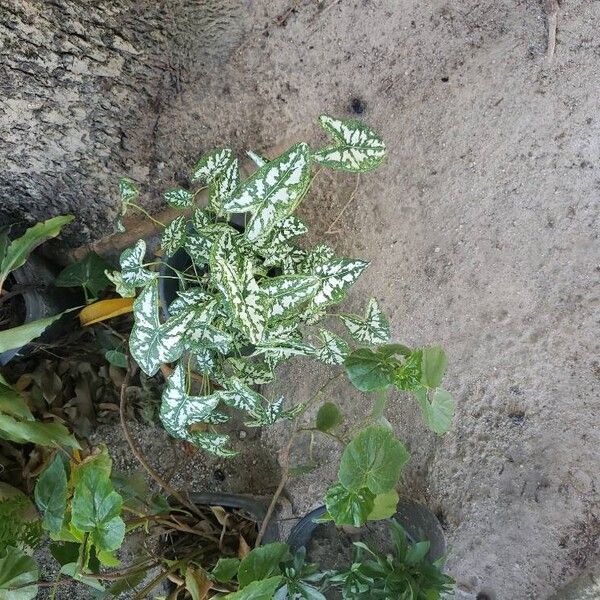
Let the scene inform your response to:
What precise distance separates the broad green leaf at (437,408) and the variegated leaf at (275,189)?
386mm

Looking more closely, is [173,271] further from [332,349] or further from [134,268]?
[332,349]

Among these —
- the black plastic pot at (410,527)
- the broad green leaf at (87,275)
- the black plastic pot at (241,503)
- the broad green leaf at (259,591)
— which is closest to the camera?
the broad green leaf at (259,591)

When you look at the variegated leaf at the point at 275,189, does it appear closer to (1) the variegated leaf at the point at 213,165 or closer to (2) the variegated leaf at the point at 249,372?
(1) the variegated leaf at the point at 213,165

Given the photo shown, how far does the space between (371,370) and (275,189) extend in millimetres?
367

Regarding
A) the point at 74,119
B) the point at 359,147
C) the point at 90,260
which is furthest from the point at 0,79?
the point at 359,147

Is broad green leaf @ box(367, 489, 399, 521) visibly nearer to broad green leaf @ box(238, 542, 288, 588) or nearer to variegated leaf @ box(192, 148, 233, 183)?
broad green leaf @ box(238, 542, 288, 588)

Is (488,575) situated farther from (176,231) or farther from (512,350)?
(176,231)

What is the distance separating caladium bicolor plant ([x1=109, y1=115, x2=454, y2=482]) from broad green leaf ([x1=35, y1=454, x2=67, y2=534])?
209mm

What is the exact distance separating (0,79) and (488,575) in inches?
58.4

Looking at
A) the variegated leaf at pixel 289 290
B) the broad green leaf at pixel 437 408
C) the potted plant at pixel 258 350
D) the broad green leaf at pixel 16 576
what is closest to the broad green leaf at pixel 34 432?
the potted plant at pixel 258 350

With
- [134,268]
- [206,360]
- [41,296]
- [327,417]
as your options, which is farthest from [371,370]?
A: [41,296]

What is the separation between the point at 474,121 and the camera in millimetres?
1457

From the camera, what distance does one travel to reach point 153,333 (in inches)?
47.3

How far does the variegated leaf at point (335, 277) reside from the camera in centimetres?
116
